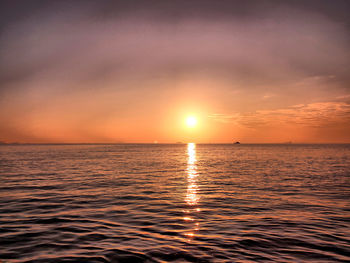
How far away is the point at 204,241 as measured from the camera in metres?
10.4

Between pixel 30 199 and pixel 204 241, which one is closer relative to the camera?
pixel 204 241

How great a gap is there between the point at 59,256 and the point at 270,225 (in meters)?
9.86

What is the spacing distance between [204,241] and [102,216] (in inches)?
275

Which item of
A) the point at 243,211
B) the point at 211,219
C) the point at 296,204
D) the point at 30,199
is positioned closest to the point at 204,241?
the point at 211,219

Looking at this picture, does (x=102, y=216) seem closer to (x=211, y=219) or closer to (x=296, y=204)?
(x=211, y=219)

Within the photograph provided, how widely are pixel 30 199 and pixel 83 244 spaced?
1223 cm

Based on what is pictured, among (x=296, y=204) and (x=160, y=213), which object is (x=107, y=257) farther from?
(x=296, y=204)

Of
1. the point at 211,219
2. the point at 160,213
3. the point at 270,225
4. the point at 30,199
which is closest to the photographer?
the point at 270,225

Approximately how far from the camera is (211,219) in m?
14.0

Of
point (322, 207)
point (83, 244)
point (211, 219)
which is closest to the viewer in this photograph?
point (83, 244)

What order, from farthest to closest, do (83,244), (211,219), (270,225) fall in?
(211,219) < (270,225) < (83,244)

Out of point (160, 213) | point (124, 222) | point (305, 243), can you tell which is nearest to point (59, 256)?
point (124, 222)

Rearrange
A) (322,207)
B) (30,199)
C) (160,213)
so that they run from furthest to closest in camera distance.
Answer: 1. (30,199)
2. (322,207)
3. (160,213)

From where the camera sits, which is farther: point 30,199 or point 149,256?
point 30,199
